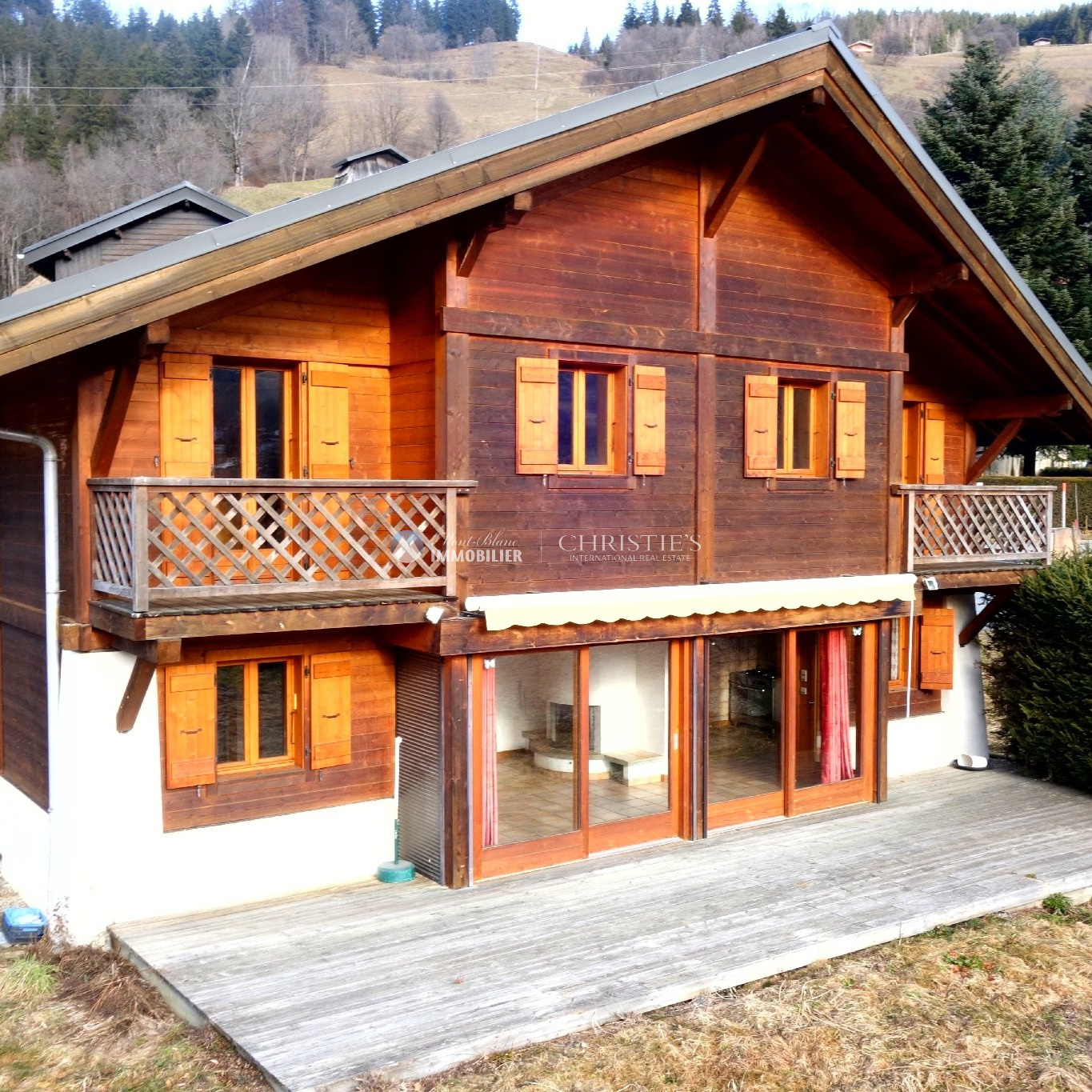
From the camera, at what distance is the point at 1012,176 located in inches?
1280

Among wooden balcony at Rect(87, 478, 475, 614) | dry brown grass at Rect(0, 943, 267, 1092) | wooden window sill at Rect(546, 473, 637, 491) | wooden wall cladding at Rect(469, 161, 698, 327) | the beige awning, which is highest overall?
wooden wall cladding at Rect(469, 161, 698, 327)

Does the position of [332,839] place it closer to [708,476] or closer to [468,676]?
[468,676]

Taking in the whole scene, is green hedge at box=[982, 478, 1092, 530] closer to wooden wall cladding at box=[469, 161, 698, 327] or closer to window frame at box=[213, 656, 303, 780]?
wooden wall cladding at box=[469, 161, 698, 327]

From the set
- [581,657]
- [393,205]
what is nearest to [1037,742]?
[581,657]

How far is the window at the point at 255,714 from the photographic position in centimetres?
1144

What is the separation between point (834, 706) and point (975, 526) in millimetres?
3227

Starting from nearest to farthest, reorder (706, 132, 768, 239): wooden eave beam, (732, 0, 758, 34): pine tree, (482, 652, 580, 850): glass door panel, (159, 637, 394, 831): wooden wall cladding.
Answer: (159, 637, 394, 831): wooden wall cladding, (482, 652, 580, 850): glass door panel, (706, 132, 768, 239): wooden eave beam, (732, 0, 758, 34): pine tree

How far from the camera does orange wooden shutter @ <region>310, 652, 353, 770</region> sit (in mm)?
11719

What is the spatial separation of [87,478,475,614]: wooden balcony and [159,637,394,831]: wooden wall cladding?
2.44 feet

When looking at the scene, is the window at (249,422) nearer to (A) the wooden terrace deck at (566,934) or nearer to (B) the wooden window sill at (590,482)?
(B) the wooden window sill at (590,482)

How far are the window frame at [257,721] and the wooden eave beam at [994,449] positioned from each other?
33.2 ft

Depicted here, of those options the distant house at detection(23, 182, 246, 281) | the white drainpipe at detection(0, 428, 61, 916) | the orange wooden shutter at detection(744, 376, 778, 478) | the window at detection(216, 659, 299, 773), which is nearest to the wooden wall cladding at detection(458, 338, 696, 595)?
the orange wooden shutter at detection(744, 376, 778, 478)

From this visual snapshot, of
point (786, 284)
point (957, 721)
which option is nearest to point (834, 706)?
point (957, 721)

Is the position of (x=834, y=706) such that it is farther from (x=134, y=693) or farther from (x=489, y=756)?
(x=134, y=693)
